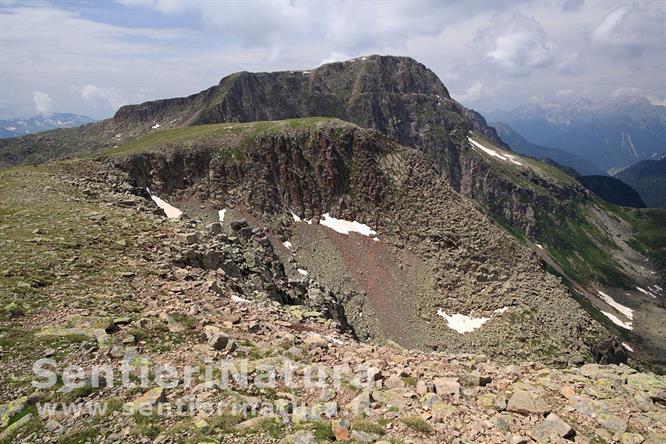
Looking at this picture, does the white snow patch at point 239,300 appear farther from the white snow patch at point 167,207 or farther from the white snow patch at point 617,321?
the white snow patch at point 617,321

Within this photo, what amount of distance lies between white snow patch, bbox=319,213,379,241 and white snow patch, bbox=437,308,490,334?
22372 millimetres

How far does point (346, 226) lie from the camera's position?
282ft

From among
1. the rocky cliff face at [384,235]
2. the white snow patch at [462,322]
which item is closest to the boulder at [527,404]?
the rocky cliff face at [384,235]

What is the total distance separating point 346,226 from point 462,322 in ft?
102

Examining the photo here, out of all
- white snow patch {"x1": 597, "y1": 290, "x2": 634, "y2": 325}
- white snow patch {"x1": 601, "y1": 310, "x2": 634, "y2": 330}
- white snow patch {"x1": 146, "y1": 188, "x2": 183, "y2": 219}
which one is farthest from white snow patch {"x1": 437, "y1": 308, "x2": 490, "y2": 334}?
white snow patch {"x1": 597, "y1": 290, "x2": 634, "y2": 325}

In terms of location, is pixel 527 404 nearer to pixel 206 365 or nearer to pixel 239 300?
pixel 206 365

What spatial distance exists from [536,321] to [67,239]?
211ft

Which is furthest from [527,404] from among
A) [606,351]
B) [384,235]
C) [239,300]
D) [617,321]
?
[617,321]

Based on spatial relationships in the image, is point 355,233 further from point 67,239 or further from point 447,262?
point 67,239

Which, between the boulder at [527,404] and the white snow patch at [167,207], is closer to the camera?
the boulder at [527,404]

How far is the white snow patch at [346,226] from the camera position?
3319 inches

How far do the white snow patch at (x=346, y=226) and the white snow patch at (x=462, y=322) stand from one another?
22.4 meters

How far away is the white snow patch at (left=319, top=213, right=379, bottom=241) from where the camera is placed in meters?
84.3

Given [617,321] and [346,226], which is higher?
[346,226]
